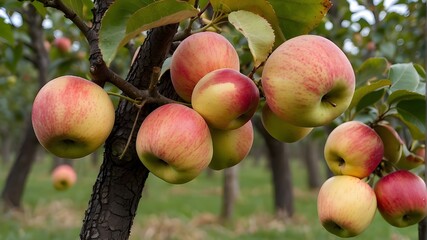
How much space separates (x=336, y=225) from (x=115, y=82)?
556mm

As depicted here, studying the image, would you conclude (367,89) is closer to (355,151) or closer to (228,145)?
(355,151)

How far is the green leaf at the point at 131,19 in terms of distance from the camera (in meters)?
0.72

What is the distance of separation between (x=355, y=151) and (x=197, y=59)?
Answer: 404mm

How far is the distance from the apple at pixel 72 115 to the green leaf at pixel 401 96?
0.66 metres

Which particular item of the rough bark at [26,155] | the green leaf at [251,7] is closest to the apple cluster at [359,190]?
the green leaf at [251,7]

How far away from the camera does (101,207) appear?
103cm

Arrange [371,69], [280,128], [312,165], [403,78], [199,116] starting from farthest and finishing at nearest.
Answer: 1. [312,165]
2. [371,69]
3. [403,78]
4. [280,128]
5. [199,116]

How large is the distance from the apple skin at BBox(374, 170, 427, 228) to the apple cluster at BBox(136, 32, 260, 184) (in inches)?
14.9

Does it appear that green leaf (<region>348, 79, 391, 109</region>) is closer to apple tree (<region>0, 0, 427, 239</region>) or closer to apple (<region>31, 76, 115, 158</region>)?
apple tree (<region>0, 0, 427, 239</region>)

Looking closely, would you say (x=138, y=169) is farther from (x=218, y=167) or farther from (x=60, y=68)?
(x=60, y=68)

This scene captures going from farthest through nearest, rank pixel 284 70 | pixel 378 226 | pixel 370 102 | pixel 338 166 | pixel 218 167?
pixel 378 226 → pixel 370 102 → pixel 338 166 → pixel 218 167 → pixel 284 70

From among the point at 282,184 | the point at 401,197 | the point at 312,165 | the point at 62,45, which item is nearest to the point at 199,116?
the point at 401,197

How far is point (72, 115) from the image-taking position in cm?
80

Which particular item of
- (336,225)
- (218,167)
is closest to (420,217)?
(336,225)
